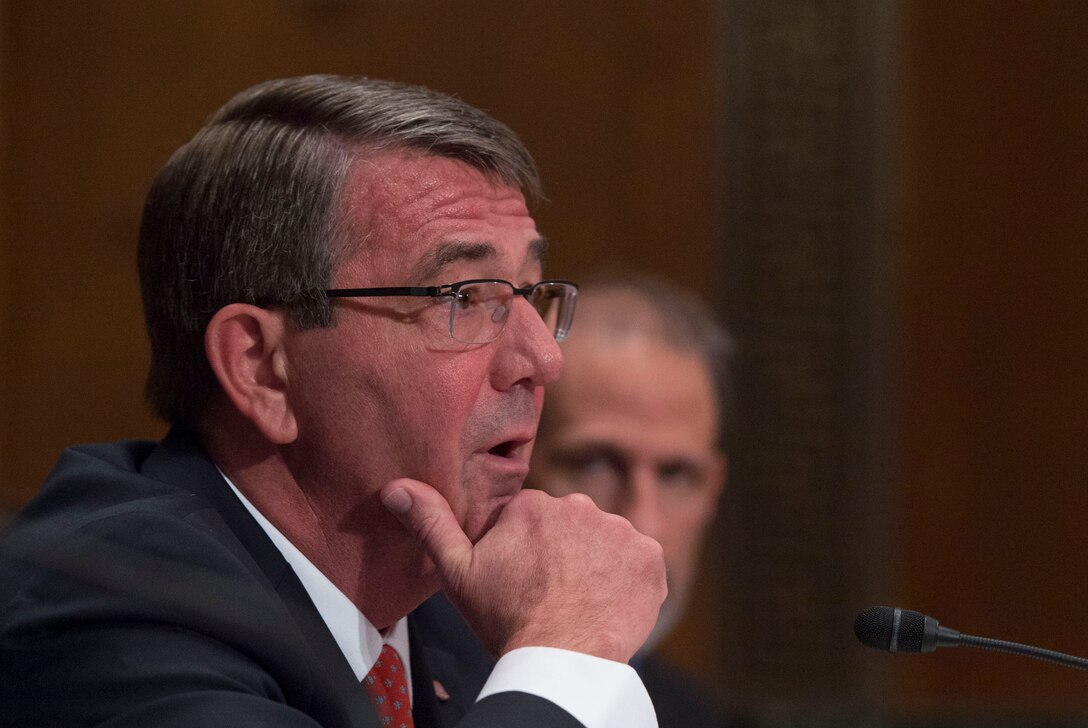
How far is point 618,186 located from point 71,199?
1286 millimetres

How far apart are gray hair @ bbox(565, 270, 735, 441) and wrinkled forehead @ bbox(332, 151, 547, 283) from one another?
83cm

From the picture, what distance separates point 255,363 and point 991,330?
2273mm

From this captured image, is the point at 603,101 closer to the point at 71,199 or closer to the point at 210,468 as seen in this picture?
the point at 71,199

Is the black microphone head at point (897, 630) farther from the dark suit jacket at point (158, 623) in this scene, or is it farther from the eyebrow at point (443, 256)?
the eyebrow at point (443, 256)

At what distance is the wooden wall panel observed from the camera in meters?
3.04

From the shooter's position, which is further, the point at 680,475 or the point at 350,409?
the point at 680,475

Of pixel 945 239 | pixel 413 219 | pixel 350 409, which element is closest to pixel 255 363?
pixel 350 409

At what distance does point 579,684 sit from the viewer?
1071 mm

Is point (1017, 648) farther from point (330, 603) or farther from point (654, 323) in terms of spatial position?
point (654, 323)

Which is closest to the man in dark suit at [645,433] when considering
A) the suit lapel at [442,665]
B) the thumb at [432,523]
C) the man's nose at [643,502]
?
the man's nose at [643,502]

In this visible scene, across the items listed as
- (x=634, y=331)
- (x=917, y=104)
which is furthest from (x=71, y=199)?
(x=917, y=104)

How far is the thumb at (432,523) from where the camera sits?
121 cm

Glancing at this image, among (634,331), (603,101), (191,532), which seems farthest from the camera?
(603,101)

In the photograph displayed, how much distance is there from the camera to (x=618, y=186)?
303 centimetres
